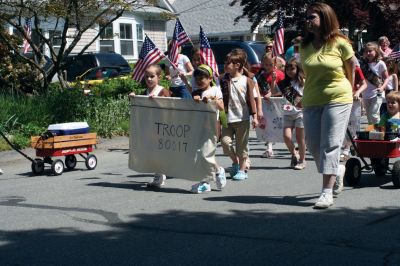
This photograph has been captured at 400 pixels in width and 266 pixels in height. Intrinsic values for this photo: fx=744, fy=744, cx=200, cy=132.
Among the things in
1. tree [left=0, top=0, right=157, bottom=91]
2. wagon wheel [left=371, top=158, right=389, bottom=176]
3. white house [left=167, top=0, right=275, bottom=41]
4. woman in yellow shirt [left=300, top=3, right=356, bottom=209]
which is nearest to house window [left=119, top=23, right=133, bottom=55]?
white house [left=167, top=0, right=275, bottom=41]

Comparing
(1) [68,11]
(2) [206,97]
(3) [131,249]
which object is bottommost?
(3) [131,249]

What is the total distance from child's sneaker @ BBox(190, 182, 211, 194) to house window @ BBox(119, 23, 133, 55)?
1131 inches

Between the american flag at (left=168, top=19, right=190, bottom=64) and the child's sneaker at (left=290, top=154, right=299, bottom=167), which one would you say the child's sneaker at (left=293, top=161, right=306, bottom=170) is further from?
the american flag at (left=168, top=19, right=190, bottom=64)

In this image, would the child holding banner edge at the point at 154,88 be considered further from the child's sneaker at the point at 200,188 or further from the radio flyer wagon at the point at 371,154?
the radio flyer wagon at the point at 371,154

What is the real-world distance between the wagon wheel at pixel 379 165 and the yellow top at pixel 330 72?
1926 mm

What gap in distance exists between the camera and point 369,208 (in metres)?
7.52

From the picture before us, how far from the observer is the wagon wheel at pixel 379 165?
9.11 m

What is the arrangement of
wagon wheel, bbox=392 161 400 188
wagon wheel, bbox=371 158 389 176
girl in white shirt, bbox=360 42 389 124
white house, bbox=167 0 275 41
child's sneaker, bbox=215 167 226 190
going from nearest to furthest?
wagon wheel, bbox=392 161 400 188
child's sneaker, bbox=215 167 226 190
wagon wheel, bbox=371 158 389 176
girl in white shirt, bbox=360 42 389 124
white house, bbox=167 0 275 41

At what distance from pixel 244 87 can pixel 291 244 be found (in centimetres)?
361

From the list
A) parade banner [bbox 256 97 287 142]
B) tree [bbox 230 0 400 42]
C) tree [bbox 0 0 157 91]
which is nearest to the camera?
parade banner [bbox 256 97 287 142]

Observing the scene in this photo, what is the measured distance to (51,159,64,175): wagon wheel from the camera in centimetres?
1038

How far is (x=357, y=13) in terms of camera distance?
2138 cm

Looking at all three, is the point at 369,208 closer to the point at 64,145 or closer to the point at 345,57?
the point at 345,57

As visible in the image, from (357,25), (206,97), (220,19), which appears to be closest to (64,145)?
(206,97)
